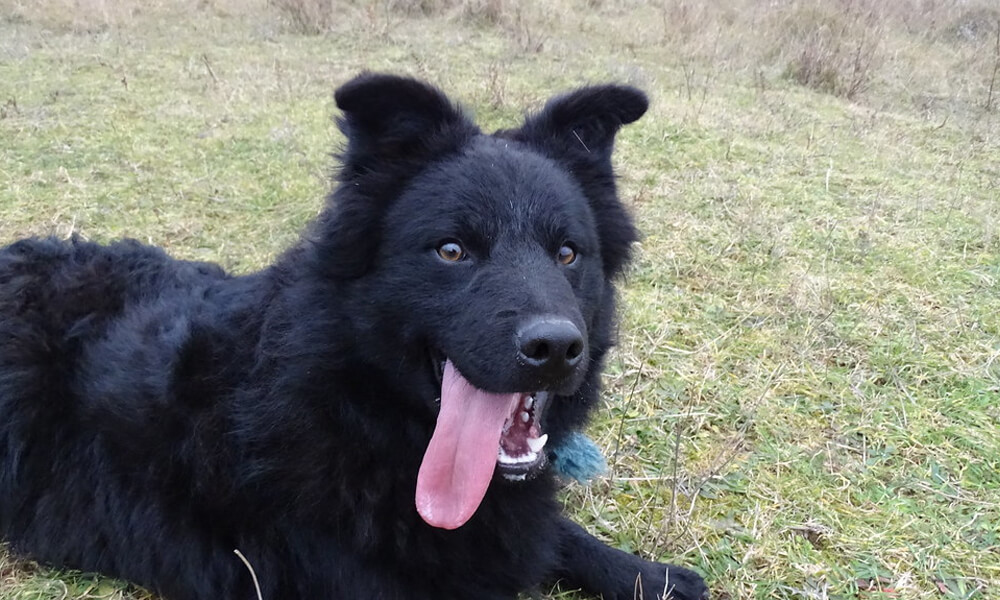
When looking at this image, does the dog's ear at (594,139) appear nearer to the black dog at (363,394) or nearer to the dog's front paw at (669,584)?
the black dog at (363,394)

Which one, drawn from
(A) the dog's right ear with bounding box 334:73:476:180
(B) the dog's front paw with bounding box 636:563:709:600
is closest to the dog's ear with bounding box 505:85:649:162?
(A) the dog's right ear with bounding box 334:73:476:180

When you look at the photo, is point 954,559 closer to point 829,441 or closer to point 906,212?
point 829,441

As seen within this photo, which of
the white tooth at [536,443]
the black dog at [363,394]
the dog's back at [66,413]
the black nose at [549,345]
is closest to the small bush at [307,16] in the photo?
the dog's back at [66,413]

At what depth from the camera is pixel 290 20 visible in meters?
13.5

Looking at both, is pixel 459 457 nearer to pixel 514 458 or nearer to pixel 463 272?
pixel 514 458

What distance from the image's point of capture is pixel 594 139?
9.17 ft

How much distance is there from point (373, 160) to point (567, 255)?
747 millimetres

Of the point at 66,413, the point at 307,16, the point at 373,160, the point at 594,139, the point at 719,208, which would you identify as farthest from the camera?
the point at 307,16

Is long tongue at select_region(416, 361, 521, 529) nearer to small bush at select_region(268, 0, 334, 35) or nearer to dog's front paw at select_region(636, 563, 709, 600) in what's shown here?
dog's front paw at select_region(636, 563, 709, 600)

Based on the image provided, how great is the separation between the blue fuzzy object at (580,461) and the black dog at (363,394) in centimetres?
47

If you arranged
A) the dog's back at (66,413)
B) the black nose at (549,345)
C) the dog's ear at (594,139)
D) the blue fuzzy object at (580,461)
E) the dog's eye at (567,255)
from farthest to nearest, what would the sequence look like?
the blue fuzzy object at (580,461) < the dog's ear at (594,139) < the dog's back at (66,413) < the dog's eye at (567,255) < the black nose at (549,345)

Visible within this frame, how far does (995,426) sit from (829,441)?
0.98 meters

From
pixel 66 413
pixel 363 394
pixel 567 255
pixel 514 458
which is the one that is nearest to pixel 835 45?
pixel 567 255

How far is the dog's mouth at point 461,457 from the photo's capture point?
7.28 ft
